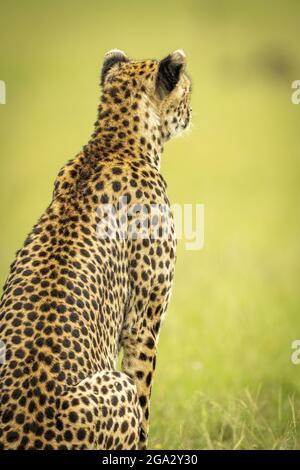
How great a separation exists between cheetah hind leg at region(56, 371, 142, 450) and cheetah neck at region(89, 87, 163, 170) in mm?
1056

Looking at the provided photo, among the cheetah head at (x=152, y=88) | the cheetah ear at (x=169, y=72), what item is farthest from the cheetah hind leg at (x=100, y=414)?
the cheetah ear at (x=169, y=72)

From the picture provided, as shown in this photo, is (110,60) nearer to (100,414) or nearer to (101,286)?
(101,286)

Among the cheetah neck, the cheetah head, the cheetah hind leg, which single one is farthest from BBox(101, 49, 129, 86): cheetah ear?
the cheetah hind leg

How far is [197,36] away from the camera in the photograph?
8867 mm

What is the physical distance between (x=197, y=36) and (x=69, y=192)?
498 centimetres

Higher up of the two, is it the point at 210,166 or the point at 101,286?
the point at 210,166

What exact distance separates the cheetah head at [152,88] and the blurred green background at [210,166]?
1.35 metres

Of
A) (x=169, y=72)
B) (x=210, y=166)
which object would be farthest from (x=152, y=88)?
(x=210, y=166)

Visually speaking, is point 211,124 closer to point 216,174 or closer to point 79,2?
point 216,174

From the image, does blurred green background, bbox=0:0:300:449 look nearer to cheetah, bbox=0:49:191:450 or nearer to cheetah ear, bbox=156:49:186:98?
cheetah, bbox=0:49:191:450

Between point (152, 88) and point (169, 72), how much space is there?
12 centimetres

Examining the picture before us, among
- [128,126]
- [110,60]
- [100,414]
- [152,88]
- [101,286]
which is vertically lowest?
[100,414]

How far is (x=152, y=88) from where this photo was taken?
4.52 metres
